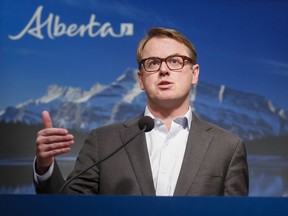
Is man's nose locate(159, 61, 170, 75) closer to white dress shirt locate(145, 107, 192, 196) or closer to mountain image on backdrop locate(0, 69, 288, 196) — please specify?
white dress shirt locate(145, 107, 192, 196)

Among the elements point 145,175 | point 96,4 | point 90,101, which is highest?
point 96,4

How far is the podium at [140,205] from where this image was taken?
41.2 inches

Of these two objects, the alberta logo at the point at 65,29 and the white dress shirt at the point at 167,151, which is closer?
the white dress shirt at the point at 167,151

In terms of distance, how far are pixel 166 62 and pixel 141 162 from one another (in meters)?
0.38

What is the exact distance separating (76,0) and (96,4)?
0.12 m

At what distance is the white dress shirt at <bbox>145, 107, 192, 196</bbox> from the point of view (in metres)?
1.69

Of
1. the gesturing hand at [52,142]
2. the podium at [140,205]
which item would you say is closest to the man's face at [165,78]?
the gesturing hand at [52,142]

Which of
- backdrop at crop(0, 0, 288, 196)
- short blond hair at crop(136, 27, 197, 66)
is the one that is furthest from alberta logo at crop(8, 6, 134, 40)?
short blond hair at crop(136, 27, 197, 66)

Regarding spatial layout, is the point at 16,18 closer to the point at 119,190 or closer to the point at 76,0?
the point at 76,0

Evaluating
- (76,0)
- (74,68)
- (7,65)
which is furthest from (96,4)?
(7,65)

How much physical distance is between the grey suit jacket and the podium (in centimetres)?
50

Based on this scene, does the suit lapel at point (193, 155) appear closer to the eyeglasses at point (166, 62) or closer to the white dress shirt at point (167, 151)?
the white dress shirt at point (167, 151)

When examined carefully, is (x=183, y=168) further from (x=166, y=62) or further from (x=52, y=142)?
(x=52, y=142)

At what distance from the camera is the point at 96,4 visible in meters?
2.79
